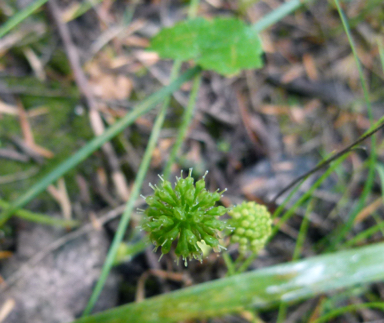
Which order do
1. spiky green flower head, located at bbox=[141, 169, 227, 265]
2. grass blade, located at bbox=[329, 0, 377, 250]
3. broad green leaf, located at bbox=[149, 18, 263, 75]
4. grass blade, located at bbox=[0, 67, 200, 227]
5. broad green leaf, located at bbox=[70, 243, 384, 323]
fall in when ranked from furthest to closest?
broad green leaf, located at bbox=[149, 18, 263, 75] → grass blade, located at bbox=[0, 67, 200, 227] → grass blade, located at bbox=[329, 0, 377, 250] → spiky green flower head, located at bbox=[141, 169, 227, 265] → broad green leaf, located at bbox=[70, 243, 384, 323]

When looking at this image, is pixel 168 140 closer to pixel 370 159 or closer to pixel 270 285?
pixel 370 159

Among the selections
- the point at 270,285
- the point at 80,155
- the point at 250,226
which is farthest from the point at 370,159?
the point at 80,155

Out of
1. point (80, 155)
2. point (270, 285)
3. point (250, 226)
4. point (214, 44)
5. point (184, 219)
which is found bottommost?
point (270, 285)

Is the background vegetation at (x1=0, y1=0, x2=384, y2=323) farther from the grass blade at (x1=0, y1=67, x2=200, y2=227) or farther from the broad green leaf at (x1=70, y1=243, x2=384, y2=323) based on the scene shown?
the broad green leaf at (x1=70, y1=243, x2=384, y2=323)

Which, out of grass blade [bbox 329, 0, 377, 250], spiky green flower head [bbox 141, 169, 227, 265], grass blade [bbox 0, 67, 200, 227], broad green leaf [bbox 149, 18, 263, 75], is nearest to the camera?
spiky green flower head [bbox 141, 169, 227, 265]

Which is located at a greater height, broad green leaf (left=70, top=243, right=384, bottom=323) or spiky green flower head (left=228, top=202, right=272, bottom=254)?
spiky green flower head (left=228, top=202, right=272, bottom=254)

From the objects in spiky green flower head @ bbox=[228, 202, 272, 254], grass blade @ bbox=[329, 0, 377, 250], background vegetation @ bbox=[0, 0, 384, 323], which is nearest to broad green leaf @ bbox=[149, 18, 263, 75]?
background vegetation @ bbox=[0, 0, 384, 323]
